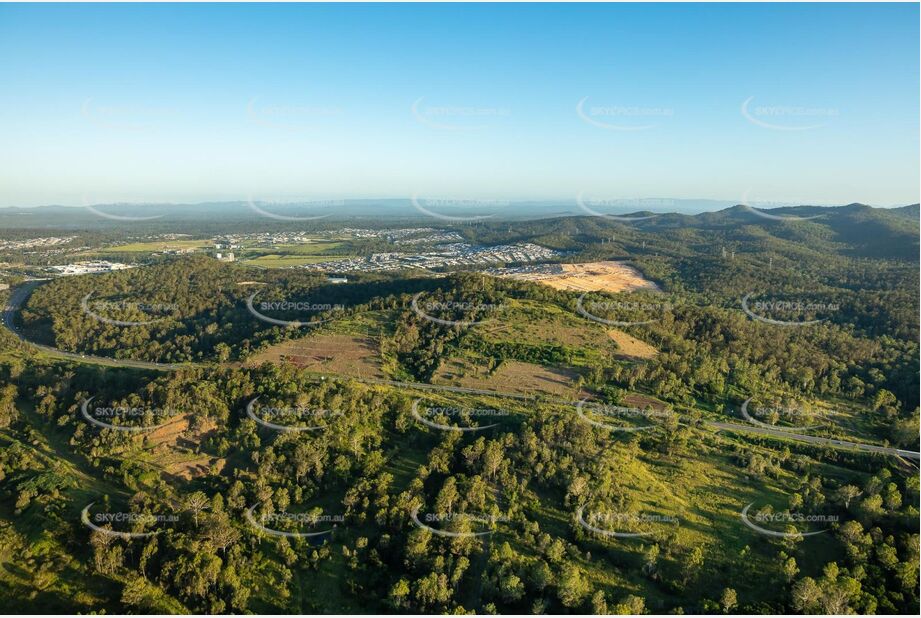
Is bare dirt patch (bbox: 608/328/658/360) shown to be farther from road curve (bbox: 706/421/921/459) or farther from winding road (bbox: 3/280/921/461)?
road curve (bbox: 706/421/921/459)

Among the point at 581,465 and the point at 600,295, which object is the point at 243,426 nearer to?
the point at 581,465

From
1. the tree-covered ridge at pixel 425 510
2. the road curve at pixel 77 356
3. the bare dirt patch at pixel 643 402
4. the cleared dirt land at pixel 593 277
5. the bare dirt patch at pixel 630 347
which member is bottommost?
the tree-covered ridge at pixel 425 510

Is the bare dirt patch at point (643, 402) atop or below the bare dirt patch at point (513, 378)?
below

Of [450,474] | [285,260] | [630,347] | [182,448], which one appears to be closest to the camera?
[450,474]

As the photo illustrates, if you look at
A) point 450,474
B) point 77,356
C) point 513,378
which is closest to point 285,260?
point 77,356

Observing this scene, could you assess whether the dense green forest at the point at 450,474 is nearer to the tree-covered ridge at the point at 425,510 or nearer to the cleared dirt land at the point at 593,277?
the tree-covered ridge at the point at 425,510

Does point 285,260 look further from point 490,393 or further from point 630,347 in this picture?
point 630,347

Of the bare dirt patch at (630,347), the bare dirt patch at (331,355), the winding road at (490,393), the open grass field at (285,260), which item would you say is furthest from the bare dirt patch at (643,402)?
the open grass field at (285,260)
